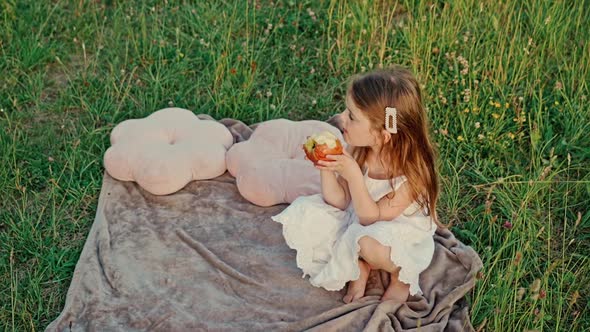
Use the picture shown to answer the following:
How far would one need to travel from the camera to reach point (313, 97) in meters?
4.97

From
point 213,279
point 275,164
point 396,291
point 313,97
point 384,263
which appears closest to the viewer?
point 384,263

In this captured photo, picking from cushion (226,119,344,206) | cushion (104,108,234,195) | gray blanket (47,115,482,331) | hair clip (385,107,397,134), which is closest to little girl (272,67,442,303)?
hair clip (385,107,397,134)

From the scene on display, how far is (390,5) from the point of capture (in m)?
5.52

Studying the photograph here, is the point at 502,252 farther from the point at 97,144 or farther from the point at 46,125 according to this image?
the point at 46,125

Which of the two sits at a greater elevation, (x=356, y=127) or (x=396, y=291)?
(x=356, y=127)

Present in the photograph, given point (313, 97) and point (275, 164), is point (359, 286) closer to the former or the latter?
point (275, 164)

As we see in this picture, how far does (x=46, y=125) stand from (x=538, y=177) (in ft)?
9.91

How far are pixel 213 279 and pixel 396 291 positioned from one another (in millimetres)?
901

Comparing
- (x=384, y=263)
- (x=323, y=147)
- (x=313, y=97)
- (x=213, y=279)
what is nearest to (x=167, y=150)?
(x=213, y=279)

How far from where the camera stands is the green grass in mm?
3729

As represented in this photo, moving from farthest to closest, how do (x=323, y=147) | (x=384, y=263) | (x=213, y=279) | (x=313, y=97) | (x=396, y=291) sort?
(x=313, y=97), (x=213, y=279), (x=396, y=291), (x=384, y=263), (x=323, y=147)

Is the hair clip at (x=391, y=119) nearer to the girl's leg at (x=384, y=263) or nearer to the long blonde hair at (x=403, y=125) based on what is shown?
the long blonde hair at (x=403, y=125)

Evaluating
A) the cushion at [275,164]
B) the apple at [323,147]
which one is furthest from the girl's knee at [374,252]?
the cushion at [275,164]

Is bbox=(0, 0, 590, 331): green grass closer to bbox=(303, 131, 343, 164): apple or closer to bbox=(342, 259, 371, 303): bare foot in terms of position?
bbox=(342, 259, 371, 303): bare foot
